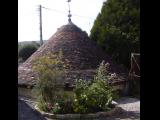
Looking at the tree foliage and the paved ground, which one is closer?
the paved ground

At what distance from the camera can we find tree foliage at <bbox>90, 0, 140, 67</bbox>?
1938cm

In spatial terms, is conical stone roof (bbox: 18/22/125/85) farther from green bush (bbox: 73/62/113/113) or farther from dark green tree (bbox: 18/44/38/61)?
dark green tree (bbox: 18/44/38/61)

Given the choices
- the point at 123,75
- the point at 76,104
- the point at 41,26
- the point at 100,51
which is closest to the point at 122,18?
the point at 100,51

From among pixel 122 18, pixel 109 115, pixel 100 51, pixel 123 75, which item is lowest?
pixel 109 115

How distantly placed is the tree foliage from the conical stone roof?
94cm

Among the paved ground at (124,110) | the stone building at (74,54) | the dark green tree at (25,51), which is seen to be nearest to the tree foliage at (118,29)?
the stone building at (74,54)

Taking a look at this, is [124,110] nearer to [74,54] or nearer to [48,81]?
[48,81]

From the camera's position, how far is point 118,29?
19.7 metres

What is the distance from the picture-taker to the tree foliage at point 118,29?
19375 mm

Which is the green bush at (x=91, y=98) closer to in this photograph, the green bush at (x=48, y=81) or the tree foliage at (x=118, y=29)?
the green bush at (x=48, y=81)

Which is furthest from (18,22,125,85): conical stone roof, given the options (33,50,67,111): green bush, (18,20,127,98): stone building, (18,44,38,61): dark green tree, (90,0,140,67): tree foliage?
(18,44,38,61): dark green tree
